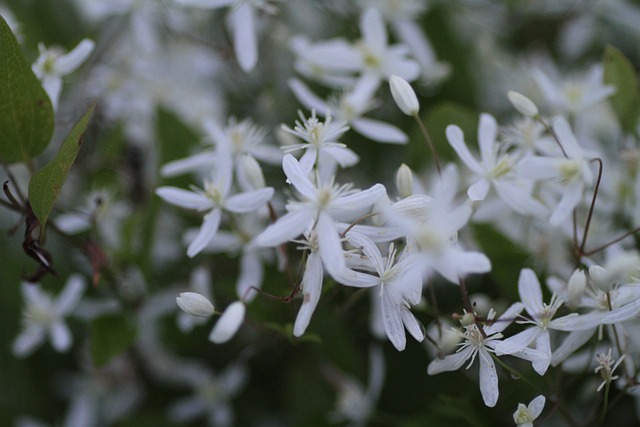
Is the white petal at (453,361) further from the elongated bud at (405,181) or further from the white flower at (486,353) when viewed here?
the elongated bud at (405,181)

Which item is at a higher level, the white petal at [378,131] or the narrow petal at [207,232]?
the narrow petal at [207,232]

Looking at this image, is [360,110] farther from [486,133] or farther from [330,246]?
[330,246]

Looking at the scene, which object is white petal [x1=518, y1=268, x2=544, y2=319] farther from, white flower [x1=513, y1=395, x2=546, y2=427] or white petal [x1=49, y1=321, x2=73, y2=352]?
white petal [x1=49, y1=321, x2=73, y2=352]

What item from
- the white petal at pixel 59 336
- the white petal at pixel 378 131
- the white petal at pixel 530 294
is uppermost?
the white petal at pixel 378 131

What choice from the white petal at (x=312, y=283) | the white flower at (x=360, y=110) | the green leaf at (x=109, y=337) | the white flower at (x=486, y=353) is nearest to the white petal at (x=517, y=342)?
the white flower at (x=486, y=353)

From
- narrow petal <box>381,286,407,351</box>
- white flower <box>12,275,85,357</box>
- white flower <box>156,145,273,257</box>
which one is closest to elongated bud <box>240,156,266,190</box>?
white flower <box>156,145,273,257</box>

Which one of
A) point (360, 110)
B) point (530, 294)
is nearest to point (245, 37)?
point (360, 110)
